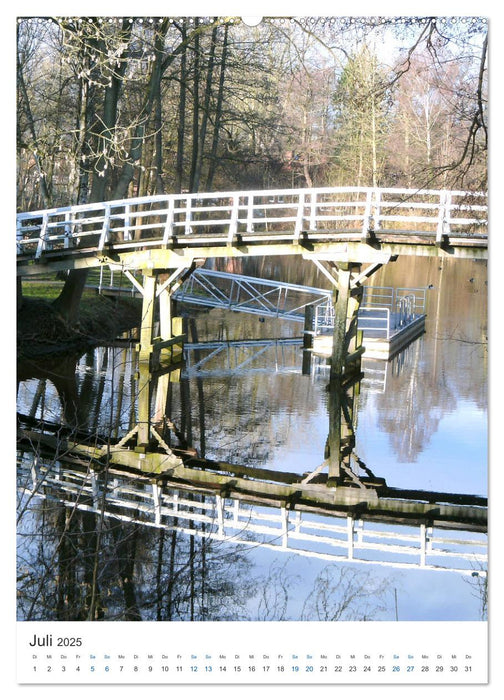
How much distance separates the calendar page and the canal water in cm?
3

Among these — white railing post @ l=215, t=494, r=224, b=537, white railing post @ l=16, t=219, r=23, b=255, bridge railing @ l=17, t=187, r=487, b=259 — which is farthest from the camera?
bridge railing @ l=17, t=187, r=487, b=259

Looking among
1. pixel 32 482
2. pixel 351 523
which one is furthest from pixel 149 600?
pixel 351 523

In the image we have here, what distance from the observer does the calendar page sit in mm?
4586

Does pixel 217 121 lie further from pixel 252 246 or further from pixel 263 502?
pixel 263 502

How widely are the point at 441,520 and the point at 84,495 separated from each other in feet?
9.09

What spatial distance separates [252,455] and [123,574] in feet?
11.6

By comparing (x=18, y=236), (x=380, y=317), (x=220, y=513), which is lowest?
(x=220, y=513)

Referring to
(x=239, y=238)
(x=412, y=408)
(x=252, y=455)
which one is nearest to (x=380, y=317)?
(x=239, y=238)

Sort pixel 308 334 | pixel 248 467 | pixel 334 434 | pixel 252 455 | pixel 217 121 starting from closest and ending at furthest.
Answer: pixel 248 467
pixel 252 455
pixel 334 434
pixel 308 334
pixel 217 121

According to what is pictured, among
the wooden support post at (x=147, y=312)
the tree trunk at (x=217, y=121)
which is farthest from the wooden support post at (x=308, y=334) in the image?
the tree trunk at (x=217, y=121)

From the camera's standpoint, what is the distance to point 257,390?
41.3 feet

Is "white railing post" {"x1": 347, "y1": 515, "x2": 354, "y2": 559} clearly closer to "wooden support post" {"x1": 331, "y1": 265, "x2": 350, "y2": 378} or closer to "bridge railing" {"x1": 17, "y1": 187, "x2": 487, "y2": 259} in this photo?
"bridge railing" {"x1": 17, "y1": 187, "x2": 487, "y2": 259}

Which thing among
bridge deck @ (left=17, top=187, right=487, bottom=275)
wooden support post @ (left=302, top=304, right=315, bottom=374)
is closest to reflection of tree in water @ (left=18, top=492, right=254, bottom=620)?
bridge deck @ (left=17, top=187, right=487, bottom=275)

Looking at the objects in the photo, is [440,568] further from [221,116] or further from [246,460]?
[221,116]
